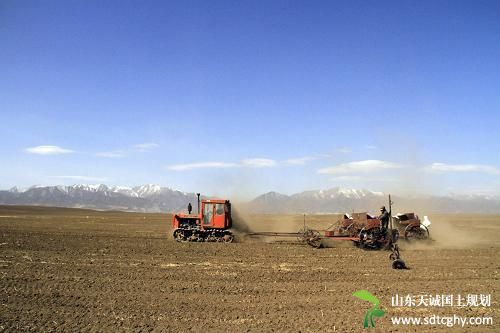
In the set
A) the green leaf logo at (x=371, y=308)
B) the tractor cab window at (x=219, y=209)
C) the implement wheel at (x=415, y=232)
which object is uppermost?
the tractor cab window at (x=219, y=209)

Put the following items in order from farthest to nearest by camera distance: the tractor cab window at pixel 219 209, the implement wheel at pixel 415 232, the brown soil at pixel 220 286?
the implement wheel at pixel 415 232 → the tractor cab window at pixel 219 209 → the brown soil at pixel 220 286

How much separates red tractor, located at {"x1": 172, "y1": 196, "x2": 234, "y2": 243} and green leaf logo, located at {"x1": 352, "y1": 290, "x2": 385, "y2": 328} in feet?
44.8

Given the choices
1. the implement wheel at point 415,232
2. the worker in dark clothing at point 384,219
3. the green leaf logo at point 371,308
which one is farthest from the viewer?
the implement wheel at point 415,232

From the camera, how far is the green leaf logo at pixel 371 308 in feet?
33.9

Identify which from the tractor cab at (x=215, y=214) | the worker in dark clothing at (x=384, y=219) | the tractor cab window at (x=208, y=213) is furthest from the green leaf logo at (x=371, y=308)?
the tractor cab window at (x=208, y=213)

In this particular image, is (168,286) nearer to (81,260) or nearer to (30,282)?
(30,282)

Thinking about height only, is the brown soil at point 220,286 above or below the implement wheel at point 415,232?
below

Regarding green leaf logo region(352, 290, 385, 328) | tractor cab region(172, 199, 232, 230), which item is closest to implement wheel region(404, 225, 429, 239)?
tractor cab region(172, 199, 232, 230)

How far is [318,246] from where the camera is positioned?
2391cm

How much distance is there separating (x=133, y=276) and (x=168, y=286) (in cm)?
228

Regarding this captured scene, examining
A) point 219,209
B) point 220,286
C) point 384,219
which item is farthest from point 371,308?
point 219,209

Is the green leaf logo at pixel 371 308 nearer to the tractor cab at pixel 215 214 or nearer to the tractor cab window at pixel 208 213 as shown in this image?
the tractor cab at pixel 215 214

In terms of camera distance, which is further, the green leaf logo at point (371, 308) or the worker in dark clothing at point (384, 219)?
the worker in dark clothing at point (384, 219)

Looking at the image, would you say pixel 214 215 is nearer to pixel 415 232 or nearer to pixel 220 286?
pixel 220 286
